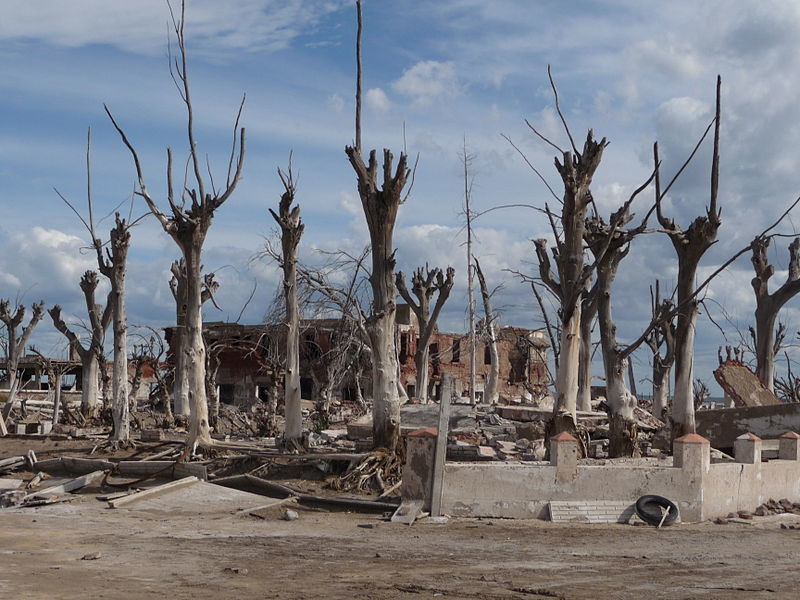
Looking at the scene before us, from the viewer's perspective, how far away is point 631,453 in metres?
20.1

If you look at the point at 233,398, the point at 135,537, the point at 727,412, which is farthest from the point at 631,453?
the point at 233,398

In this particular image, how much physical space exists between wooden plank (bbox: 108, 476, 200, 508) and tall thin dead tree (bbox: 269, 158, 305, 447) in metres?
3.10

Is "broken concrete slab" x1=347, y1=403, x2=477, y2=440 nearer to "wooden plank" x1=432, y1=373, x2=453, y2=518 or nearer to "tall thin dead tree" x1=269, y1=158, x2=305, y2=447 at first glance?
"tall thin dead tree" x1=269, y1=158, x2=305, y2=447

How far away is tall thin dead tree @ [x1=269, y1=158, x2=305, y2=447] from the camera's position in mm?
20656

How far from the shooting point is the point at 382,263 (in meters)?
18.8

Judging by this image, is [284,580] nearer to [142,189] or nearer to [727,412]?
[142,189]

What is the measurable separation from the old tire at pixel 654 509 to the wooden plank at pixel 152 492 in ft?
25.3

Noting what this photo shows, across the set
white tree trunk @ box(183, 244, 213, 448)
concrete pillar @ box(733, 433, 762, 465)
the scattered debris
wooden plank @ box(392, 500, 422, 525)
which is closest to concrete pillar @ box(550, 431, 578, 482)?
wooden plank @ box(392, 500, 422, 525)

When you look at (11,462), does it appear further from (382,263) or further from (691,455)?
(691,455)

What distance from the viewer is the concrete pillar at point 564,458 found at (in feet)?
51.9

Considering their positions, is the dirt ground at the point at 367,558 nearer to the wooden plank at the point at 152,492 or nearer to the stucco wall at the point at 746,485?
the wooden plank at the point at 152,492

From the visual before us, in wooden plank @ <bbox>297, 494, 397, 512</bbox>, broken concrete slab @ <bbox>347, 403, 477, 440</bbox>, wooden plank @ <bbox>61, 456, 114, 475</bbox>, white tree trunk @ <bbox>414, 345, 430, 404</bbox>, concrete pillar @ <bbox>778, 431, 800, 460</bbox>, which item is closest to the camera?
wooden plank @ <bbox>297, 494, 397, 512</bbox>

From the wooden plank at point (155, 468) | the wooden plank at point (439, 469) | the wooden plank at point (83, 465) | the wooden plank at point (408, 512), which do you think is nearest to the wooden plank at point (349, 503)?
the wooden plank at point (408, 512)

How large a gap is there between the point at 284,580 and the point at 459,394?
140 ft
